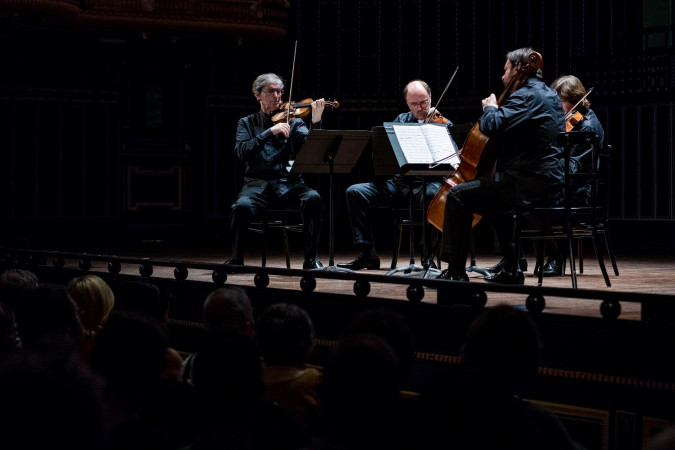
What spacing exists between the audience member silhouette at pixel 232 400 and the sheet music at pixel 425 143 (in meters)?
3.07

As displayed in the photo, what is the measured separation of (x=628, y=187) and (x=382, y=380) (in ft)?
26.6

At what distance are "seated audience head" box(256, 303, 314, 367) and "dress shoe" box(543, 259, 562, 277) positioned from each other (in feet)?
10.8

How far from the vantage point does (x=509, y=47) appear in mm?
9812

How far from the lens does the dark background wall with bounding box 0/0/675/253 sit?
9.51m

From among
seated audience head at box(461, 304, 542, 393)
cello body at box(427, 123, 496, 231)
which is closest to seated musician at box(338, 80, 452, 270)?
cello body at box(427, 123, 496, 231)

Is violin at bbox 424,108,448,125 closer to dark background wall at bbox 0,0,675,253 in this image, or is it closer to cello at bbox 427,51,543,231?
cello at bbox 427,51,543,231

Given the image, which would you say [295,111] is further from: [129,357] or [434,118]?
[129,357]

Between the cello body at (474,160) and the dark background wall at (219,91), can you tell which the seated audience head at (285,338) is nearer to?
the cello body at (474,160)

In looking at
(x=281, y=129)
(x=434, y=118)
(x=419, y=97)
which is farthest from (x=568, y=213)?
(x=281, y=129)

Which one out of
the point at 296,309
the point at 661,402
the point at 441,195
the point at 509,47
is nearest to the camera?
the point at 296,309

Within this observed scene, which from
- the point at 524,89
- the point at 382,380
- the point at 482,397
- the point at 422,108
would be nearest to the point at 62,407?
the point at 382,380

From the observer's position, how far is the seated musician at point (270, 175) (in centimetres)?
579

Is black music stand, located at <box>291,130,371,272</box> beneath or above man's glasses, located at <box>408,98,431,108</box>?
beneath

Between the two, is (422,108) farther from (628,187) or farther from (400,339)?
(628,187)
